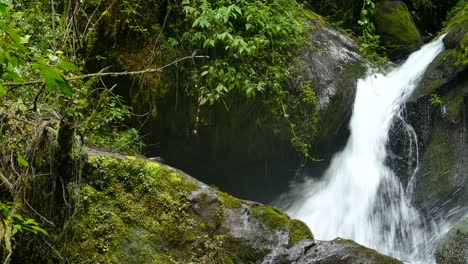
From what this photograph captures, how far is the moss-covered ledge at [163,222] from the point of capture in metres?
3.49

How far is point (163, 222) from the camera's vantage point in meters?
3.83

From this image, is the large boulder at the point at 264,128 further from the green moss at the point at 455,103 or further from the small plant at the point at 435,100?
the green moss at the point at 455,103

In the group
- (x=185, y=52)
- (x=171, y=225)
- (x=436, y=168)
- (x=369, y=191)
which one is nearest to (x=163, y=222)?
(x=171, y=225)

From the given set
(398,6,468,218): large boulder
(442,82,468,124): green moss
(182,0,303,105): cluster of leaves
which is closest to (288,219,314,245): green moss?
(182,0,303,105): cluster of leaves

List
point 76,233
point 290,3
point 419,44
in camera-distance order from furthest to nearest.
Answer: point 419,44, point 290,3, point 76,233

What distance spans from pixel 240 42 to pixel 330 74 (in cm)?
203

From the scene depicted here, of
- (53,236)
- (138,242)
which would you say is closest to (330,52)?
(138,242)

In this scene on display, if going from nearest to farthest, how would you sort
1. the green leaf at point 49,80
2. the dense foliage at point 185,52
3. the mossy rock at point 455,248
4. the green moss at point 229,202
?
the green leaf at point 49,80 < the green moss at point 229,202 < the dense foliage at point 185,52 < the mossy rock at point 455,248


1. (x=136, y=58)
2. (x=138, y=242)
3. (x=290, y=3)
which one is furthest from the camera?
(x=290, y=3)

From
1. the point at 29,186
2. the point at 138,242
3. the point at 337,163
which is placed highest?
the point at 29,186

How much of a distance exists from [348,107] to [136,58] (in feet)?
10.3

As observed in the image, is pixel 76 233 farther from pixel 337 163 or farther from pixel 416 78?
pixel 416 78

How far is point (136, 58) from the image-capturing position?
584cm

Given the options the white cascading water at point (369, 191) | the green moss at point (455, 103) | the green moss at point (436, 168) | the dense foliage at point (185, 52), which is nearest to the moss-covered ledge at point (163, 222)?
the dense foliage at point (185, 52)
